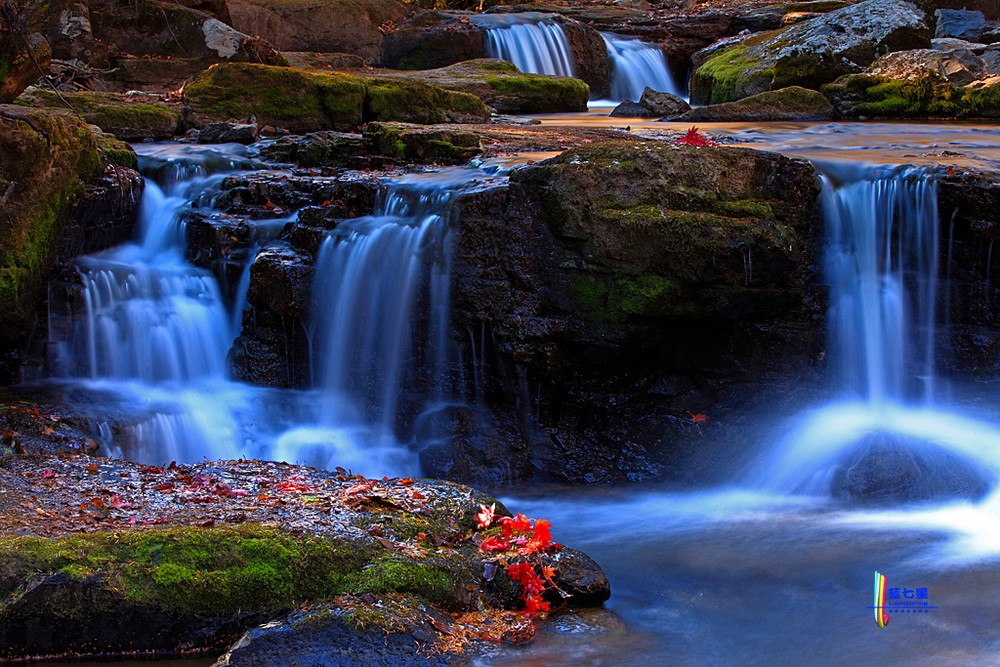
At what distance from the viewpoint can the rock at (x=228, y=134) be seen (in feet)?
37.2

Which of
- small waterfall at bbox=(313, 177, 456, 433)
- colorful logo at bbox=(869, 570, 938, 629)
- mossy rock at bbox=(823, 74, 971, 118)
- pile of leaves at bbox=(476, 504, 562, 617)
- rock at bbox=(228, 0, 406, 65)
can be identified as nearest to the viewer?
pile of leaves at bbox=(476, 504, 562, 617)

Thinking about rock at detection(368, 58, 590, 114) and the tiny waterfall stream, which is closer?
the tiny waterfall stream

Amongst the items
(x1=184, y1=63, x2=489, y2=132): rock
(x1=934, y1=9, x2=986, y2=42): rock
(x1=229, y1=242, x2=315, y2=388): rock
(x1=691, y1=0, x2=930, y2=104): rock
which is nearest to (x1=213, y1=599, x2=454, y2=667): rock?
(x1=229, y1=242, x2=315, y2=388): rock

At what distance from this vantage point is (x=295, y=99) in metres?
12.4

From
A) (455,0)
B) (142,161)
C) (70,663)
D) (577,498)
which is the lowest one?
(577,498)

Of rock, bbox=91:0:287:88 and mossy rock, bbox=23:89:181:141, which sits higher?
rock, bbox=91:0:287:88

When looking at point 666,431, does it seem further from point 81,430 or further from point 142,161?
point 142,161

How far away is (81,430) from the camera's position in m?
6.54

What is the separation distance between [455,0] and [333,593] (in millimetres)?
25410

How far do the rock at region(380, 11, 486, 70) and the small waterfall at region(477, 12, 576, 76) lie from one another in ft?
1.02

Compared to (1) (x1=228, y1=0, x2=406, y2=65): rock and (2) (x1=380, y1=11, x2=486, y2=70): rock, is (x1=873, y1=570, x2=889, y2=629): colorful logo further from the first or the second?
(1) (x1=228, y1=0, x2=406, y2=65): rock

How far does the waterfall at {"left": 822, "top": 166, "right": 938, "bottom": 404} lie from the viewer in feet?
24.7

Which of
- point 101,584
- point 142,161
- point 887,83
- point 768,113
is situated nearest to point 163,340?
point 142,161

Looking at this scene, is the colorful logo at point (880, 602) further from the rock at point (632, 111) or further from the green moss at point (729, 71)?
the green moss at point (729, 71)
